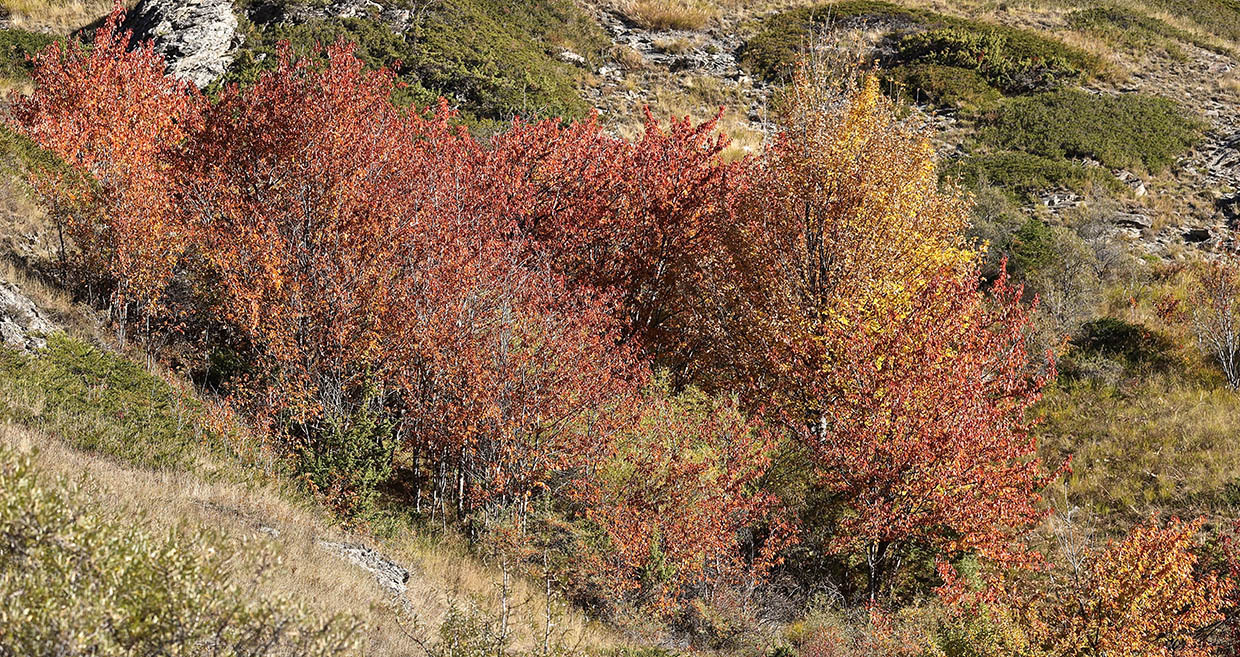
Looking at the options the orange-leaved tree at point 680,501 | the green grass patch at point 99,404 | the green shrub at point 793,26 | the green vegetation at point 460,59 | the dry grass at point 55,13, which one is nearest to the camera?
the green grass patch at point 99,404

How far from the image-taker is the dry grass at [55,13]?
37.5 meters

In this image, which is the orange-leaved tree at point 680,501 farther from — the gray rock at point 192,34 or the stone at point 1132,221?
the gray rock at point 192,34

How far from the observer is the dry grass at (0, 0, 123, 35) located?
3747 cm

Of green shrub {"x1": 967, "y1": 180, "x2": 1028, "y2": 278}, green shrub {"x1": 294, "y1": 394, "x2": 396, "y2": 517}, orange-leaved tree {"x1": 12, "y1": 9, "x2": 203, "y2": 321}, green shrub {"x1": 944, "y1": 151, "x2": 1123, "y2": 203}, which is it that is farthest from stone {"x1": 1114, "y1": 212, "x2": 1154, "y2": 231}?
orange-leaved tree {"x1": 12, "y1": 9, "x2": 203, "y2": 321}

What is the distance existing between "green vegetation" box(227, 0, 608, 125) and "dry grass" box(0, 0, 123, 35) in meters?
12.8

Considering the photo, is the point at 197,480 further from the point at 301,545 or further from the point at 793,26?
the point at 793,26

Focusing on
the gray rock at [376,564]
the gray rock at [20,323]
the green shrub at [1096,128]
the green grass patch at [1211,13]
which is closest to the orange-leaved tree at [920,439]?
the gray rock at [376,564]

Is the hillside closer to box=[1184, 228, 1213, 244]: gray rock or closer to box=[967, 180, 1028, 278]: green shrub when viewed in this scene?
box=[967, 180, 1028, 278]: green shrub

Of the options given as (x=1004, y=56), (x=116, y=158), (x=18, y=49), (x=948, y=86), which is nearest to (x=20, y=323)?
(x=116, y=158)

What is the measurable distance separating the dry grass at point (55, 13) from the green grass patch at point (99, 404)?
110ft

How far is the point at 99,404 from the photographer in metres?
11.7

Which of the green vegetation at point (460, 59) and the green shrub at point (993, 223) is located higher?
the green vegetation at point (460, 59)

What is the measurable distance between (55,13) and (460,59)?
2335 cm

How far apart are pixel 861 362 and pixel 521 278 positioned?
294 inches
